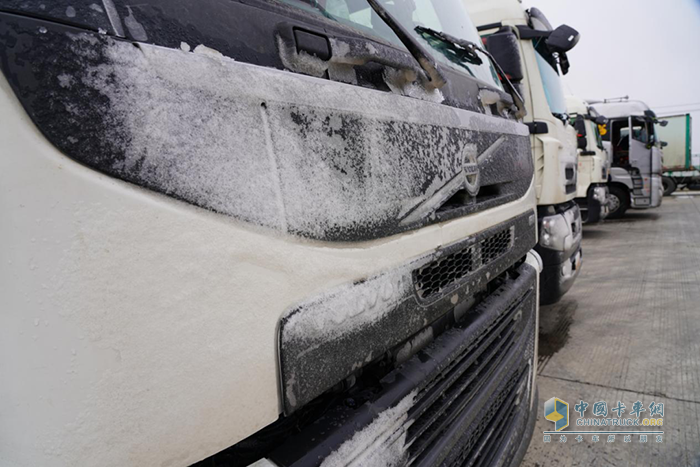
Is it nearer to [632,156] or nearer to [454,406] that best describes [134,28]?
[454,406]

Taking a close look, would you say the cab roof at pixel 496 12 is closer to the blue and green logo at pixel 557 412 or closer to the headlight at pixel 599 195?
the blue and green logo at pixel 557 412

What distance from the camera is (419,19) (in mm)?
1544

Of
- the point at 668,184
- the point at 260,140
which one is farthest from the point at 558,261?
the point at 668,184

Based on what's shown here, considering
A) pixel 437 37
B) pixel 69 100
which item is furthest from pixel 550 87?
pixel 69 100

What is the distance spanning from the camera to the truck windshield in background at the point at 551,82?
12.3 feet

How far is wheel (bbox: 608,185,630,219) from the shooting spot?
11.0 meters

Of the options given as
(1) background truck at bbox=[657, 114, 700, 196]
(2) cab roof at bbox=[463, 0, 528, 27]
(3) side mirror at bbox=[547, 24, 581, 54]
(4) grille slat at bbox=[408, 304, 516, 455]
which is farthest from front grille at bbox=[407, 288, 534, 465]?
(1) background truck at bbox=[657, 114, 700, 196]

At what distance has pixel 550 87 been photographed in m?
3.87

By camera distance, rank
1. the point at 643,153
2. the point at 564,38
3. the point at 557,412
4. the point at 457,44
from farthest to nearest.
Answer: the point at 643,153
the point at 564,38
the point at 557,412
the point at 457,44

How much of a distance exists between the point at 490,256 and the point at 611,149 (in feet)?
37.8

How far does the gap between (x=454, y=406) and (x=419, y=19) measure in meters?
1.31

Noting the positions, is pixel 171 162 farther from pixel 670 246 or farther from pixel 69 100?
pixel 670 246

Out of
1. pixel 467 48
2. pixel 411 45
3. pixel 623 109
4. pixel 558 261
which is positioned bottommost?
pixel 558 261

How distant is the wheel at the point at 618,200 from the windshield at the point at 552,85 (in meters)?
8.20
